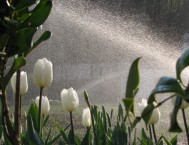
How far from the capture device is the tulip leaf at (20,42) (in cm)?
92

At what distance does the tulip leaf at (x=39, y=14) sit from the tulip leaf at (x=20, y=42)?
0.10 feet

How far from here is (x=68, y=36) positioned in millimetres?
14180

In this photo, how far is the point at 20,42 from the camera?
0.93 meters

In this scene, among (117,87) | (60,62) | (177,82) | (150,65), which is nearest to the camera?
(177,82)

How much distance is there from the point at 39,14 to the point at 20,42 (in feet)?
0.23

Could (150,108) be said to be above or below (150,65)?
below

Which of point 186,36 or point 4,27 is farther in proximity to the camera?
point 186,36

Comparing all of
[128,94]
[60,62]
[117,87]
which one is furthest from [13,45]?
[60,62]

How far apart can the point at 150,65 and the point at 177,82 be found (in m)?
8.98

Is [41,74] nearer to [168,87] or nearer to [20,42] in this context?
[20,42]

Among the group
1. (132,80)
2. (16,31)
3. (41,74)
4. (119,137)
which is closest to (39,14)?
(16,31)

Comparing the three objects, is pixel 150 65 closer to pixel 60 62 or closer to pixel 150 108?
pixel 60 62

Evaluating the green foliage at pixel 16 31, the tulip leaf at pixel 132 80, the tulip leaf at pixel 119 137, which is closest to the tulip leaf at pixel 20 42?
the green foliage at pixel 16 31

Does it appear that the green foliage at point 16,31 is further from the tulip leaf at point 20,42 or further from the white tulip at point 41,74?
the white tulip at point 41,74
